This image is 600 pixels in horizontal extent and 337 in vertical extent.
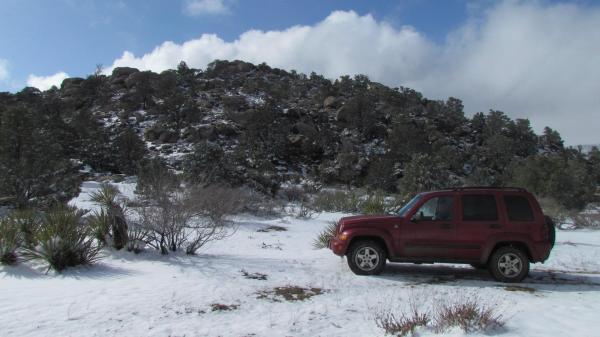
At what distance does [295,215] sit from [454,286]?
43.3ft

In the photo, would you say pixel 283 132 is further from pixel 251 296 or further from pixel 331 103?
pixel 251 296

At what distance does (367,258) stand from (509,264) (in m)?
2.59

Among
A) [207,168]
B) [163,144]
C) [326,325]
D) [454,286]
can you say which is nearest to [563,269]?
[454,286]

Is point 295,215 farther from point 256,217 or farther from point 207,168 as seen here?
point 207,168

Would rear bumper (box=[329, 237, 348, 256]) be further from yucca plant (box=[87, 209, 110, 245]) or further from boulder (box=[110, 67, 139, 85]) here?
boulder (box=[110, 67, 139, 85])

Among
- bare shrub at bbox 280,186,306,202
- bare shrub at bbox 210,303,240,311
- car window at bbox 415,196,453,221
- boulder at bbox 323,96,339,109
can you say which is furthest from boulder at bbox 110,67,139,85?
bare shrub at bbox 210,303,240,311

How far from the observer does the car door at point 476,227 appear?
26.4 ft

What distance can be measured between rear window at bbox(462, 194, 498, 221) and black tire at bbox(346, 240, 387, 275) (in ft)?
5.60

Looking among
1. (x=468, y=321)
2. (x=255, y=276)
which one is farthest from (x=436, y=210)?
(x=255, y=276)

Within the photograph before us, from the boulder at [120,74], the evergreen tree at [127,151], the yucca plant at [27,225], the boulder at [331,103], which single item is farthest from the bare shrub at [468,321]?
the boulder at [120,74]

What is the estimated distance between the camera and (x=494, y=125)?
2453 inches

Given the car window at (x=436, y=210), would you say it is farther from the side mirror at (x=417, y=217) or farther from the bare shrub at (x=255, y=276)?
A: the bare shrub at (x=255, y=276)

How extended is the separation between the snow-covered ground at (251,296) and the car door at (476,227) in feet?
1.95

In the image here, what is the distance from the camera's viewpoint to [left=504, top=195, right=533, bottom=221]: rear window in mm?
8102
